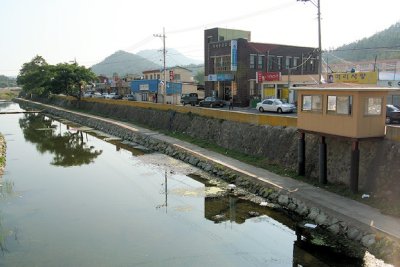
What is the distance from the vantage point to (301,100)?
20.4 meters

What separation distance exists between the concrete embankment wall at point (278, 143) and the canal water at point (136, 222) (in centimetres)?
403

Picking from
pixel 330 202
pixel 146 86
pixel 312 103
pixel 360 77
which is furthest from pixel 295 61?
pixel 330 202

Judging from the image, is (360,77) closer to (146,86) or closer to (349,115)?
(349,115)

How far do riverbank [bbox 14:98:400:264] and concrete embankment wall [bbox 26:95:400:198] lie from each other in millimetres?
1455

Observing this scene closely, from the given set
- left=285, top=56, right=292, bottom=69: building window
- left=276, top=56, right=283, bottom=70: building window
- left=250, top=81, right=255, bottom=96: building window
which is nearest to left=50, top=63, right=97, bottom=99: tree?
left=250, top=81, right=255, bottom=96: building window

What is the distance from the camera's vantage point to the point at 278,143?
24.2m

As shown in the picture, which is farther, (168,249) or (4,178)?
(4,178)

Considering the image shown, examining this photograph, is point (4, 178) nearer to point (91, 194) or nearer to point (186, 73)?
point (91, 194)

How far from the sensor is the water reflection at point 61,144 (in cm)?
3307

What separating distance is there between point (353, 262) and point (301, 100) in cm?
941

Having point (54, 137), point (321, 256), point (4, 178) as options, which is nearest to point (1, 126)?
point (54, 137)

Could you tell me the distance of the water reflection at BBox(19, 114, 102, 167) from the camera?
109 ft

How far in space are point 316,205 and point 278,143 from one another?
8.04m

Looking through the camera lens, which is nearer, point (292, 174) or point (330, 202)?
point (330, 202)
